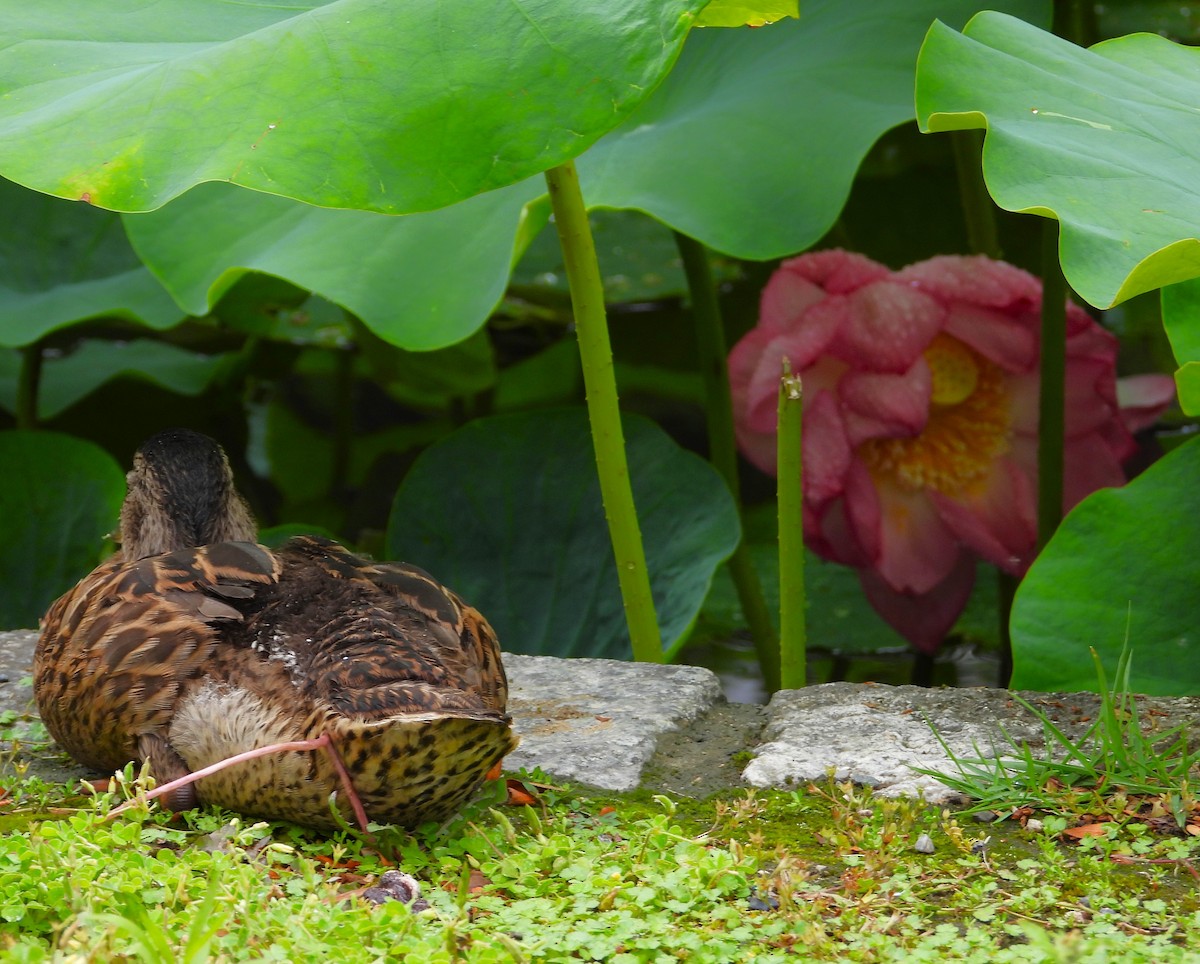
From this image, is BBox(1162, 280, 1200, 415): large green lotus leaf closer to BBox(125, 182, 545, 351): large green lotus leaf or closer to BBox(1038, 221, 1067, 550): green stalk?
BBox(1038, 221, 1067, 550): green stalk

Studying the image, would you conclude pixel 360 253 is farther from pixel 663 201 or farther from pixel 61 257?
pixel 61 257

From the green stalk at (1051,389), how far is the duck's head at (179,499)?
1.67 meters

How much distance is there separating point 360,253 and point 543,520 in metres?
0.79

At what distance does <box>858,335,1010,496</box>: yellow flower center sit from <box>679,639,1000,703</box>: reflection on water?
74 centimetres

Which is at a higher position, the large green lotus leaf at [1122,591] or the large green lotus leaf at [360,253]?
the large green lotus leaf at [360,253]

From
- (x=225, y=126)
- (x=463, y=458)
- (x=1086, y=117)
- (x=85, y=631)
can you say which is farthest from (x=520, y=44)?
(x=463, y=458)

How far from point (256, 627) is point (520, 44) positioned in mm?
904

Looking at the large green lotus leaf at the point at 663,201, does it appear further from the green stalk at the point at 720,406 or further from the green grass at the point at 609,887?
the green grass at the point at 609,887

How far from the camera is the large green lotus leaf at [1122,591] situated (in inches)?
91.6

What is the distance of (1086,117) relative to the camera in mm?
2123

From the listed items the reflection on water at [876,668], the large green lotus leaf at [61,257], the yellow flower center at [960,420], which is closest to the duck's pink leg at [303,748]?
the yellow flower center at [960,420]

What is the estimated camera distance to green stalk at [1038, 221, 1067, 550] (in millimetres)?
2793

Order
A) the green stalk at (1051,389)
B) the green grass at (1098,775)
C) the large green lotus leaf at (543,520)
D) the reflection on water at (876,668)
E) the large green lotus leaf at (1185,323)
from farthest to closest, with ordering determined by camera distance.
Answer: the reflection on water at (876,668) → the large green lotus leaf at (543,520) → the green stalk at (1051,389) → the large green lotus leaf at (1185,323) → the green grass at (1098,775)

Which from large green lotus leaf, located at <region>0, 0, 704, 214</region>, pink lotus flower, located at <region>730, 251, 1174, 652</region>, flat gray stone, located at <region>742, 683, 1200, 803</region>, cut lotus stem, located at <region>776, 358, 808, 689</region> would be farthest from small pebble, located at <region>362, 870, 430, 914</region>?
pink lotus flower, located at <region>730, 251, 1174, 652</region>
